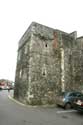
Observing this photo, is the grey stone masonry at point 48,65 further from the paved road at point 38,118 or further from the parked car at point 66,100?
the paved road at point 38,118

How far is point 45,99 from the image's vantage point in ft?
46.0

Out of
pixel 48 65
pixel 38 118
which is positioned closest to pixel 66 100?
pixel 38 118

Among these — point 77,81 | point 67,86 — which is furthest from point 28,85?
point 77,81

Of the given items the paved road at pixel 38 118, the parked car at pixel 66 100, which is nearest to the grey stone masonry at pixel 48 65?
the parked car at pixel 66 100

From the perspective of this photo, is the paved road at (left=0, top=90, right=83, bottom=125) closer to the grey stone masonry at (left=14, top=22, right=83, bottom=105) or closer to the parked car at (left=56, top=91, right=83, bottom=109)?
the parked car at (left=56, top=91, right=83, bottom=109)

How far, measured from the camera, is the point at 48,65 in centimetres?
1509

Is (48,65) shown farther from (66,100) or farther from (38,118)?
(38,118)

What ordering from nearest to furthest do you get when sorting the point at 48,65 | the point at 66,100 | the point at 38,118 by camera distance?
the point at 38,118 → the point at 66,100 → the point at 48,65

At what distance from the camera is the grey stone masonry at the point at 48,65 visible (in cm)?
1390

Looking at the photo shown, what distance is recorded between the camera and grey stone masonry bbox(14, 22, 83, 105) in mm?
13898

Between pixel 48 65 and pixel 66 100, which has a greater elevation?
pixel 48 65

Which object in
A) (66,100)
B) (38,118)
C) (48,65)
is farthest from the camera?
(48,65)

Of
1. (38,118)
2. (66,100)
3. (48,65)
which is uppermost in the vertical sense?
(48,65)

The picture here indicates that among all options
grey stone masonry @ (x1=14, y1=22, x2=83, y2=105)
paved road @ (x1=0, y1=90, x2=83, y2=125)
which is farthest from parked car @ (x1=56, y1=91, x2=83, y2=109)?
grey stone masonry @ (x1=14, y1=22, x2=83, y2=105)
